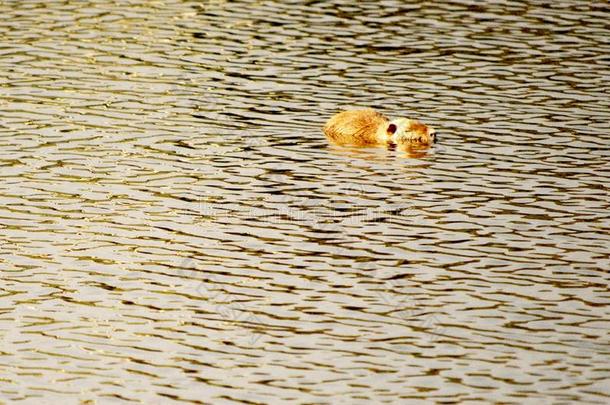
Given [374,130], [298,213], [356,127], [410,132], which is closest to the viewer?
[298,213]

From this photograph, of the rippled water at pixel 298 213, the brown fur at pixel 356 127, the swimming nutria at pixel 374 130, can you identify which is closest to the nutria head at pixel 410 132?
the swimming nutria at pixel 374 130

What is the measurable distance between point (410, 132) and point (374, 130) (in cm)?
72

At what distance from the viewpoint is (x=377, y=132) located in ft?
74.9

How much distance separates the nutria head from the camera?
2234 cm

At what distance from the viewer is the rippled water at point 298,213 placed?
45.4 ft

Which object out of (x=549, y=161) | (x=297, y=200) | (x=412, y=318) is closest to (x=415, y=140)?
(x=549, y=161)

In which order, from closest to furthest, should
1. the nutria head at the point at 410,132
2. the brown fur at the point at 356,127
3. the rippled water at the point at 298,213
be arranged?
the rippled water at the point at 298,213
the nutria head at the point at 410,132
the brown fur at the point at 356,127

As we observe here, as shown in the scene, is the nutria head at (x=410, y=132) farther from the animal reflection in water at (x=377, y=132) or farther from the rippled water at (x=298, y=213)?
the rippled water at (x=298, y=213)

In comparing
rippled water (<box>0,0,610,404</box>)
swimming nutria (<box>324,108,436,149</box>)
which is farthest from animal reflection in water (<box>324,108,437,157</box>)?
rippled water (<box>0,0,610,404</box>)

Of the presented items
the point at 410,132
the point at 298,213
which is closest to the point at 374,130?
the point at 410,132

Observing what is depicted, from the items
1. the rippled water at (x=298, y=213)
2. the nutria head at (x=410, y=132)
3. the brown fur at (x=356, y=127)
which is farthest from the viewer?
the brown fur at (x=356, y=127)

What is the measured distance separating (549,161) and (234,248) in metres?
6.42

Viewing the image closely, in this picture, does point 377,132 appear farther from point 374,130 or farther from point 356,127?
point 356,127

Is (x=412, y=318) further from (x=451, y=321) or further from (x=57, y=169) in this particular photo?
(x=57, y=169)
